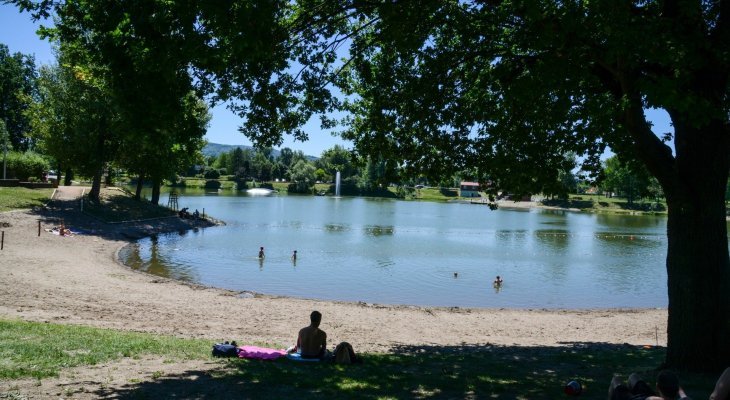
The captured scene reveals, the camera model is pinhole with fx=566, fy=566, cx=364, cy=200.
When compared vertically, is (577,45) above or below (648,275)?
above

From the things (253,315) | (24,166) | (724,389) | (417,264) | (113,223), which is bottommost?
(417,264)

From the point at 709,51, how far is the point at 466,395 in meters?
6.43

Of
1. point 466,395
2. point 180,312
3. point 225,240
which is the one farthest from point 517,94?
point 225,240

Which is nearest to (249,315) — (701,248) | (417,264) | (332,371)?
(332,371)

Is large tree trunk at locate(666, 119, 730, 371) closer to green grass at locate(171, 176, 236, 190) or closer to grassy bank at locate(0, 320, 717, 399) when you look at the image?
grassy bank at locate(0, 320, 717, 399)

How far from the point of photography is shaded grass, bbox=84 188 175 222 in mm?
46756

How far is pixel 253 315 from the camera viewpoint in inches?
797

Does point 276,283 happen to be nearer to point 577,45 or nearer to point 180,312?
point 180,312

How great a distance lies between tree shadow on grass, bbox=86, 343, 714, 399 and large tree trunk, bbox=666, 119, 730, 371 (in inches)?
28.4

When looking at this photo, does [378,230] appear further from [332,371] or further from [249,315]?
[332,371]

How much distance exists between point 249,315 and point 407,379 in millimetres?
11617

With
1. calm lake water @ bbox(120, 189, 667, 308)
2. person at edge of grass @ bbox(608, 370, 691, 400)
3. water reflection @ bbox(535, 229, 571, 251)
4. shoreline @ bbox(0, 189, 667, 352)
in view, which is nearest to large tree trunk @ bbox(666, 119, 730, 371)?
person at edge of grass @ bbox(608, 370, 691, 400)

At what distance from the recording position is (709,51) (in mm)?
8641

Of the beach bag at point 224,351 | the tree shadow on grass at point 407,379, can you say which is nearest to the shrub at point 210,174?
the beach bag at point 224,351
